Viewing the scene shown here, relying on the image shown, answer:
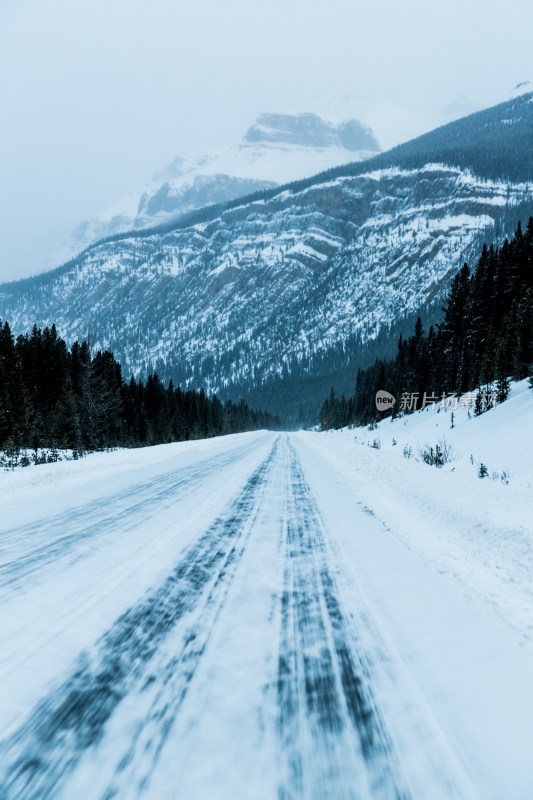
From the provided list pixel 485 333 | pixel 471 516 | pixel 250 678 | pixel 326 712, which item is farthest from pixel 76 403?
pixel 485 333

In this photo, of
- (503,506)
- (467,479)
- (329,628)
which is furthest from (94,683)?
(467,479)

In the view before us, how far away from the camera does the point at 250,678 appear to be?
6.57 ft

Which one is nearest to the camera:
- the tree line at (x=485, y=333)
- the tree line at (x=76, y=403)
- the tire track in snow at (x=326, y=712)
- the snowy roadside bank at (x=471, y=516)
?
the tire track in snow at (x=326, y=712)

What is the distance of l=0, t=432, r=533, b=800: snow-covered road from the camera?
1.39 m

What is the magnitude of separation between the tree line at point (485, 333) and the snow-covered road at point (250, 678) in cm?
2191

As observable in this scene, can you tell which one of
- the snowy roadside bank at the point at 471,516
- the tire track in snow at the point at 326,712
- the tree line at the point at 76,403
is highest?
the tree line at the point at 76,403

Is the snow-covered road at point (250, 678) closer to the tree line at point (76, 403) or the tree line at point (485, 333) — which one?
the tree line at point (76, 403)

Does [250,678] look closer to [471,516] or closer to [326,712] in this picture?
[326,712]

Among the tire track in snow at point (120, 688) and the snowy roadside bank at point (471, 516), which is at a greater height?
the tire track in snow at point (120, 688)

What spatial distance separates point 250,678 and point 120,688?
2.02 feet

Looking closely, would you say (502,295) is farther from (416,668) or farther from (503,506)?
(416,668)

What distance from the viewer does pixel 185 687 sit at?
1.91m

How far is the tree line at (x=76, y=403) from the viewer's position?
31859 mm

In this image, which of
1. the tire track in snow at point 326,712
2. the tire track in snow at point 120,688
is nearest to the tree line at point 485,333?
the tire track in snow at point 326,712
